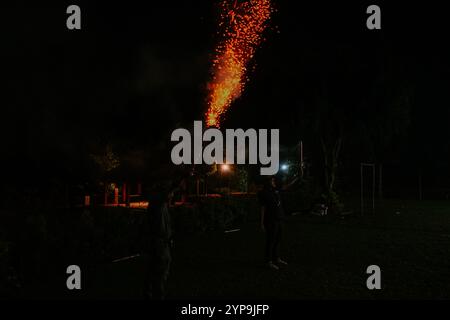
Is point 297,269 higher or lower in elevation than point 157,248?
lower

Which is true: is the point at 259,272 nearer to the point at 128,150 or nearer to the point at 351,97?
the point at 351,97

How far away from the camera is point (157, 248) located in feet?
25.6

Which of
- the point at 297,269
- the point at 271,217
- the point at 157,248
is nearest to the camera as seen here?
the point at 157,248

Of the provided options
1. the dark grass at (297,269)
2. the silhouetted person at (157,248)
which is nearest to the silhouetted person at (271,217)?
the dark grass at (297,269)

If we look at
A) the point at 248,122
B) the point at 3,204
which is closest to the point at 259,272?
the point at 3,204

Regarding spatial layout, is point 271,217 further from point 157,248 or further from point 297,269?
point 157,248

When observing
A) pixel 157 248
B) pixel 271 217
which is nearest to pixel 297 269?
pixel 271 217

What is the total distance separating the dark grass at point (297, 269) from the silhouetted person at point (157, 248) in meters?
0.83

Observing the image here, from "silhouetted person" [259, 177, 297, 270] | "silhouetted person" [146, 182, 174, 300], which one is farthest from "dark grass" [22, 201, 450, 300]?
"silhouetted person" [146, 182, 174, 300]

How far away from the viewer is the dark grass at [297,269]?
889 cm

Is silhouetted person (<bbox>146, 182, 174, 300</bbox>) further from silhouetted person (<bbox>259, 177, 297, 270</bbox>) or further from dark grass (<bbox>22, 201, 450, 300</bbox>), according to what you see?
silhouetted person (<bbox>259, 177, 297, 270</bbox>)

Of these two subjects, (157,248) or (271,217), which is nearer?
(157,248)

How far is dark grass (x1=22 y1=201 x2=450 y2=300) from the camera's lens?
29.2ft

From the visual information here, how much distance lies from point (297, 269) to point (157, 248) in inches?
168
